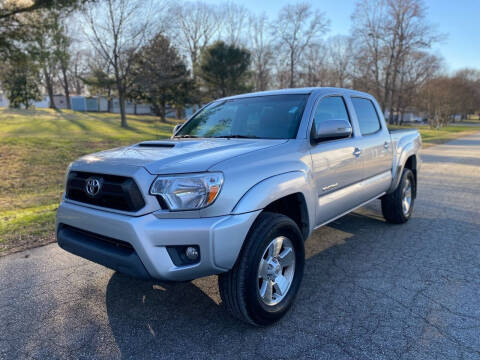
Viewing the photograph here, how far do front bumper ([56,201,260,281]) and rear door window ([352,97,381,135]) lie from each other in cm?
258

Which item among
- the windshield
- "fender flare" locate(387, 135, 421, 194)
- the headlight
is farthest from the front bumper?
"fender flare" locate(387, 135, 421, 194)

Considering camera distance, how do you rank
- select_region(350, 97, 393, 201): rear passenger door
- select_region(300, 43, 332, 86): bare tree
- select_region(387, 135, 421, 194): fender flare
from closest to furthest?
1. select_region(350, 97, 393, 201): rear passenger door
2. select_region(387, 135, 421, 194): fender flare
3. select_region(300, 43, 332, 86): bare tree

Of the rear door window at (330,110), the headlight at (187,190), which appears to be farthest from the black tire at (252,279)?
the rear door window at (330,110)

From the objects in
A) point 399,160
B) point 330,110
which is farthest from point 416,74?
point 330,110

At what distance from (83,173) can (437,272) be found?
358 centimetres

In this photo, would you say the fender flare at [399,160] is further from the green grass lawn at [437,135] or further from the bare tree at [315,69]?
the bare tree at [315,69]

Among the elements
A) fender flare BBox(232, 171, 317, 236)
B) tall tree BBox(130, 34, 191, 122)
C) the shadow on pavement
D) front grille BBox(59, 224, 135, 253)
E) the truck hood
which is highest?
tall tree BBox(130, 34, 191, 122)

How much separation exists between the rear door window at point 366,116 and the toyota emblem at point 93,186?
3.12 meters

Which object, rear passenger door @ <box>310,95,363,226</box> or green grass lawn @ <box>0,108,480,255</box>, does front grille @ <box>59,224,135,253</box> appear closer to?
rear passenger door @ <box>310,95,363,226</box>

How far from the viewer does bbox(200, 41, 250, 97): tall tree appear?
111 feet

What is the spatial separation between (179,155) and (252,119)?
1.32 meters

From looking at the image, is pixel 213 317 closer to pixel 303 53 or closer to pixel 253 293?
pixel 253 293

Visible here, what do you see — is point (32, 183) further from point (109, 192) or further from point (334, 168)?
point (334, 168)

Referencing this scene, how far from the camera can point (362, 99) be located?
4750 mm
